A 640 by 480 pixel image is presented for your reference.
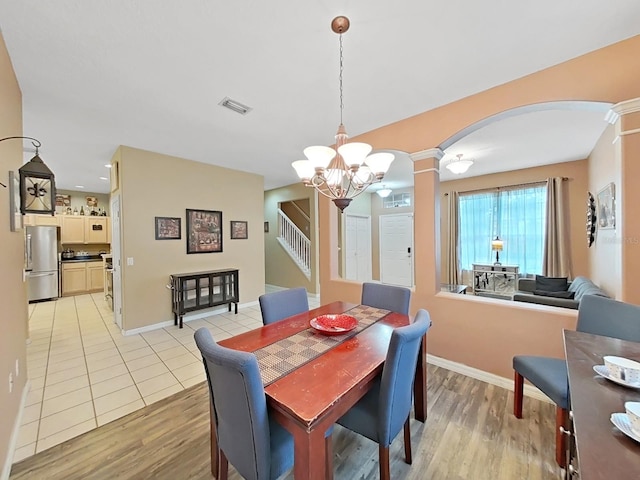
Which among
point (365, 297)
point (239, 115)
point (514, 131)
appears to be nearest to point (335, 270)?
point (365, 297)

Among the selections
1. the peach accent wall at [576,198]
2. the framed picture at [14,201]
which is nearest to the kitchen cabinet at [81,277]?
the framed picture at [14,201]

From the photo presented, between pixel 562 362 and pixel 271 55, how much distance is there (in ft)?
10.1

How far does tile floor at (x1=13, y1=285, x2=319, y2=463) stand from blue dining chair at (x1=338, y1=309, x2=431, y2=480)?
193cm

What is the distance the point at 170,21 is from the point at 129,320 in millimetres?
3881

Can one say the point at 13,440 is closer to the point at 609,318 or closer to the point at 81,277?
the point at 609,318

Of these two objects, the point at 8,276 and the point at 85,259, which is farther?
the point at 85,259

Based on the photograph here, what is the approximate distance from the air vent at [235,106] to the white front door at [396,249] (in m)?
5.15

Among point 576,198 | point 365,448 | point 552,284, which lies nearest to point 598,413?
point 365,448

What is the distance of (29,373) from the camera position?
2.81 metres

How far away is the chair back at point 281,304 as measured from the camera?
222 centimetres

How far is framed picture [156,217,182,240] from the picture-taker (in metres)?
4.24

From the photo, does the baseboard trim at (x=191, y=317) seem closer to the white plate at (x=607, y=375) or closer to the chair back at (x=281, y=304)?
the chair back at (x=281, y=304)

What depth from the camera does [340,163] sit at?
223cm

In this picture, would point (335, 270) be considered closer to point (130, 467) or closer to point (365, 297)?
point (365, 297)
